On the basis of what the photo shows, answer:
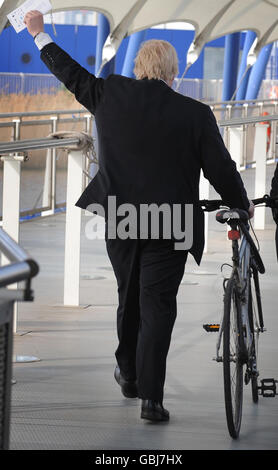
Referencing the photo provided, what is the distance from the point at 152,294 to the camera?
4.56 meters

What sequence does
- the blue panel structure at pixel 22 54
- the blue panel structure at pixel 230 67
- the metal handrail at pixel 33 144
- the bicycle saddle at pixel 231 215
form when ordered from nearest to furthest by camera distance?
the bicycle saddle at pixel 231 215 < the metal handrail at pixel 33 144 < the blue panel structure at pixel 230 67 < the blue panel structure at pixel 22 54

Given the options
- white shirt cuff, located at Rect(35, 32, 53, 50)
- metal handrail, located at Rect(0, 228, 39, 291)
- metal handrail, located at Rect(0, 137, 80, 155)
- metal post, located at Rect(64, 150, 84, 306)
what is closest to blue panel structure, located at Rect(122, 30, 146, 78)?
metal post, located at Rect(64, 150, 84, 306)

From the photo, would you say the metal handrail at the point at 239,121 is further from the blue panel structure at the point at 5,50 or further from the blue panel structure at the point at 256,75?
the blue panel structure at the point at 5,50

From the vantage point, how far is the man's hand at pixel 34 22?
5074 mm

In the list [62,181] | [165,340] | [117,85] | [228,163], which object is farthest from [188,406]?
[62,181]

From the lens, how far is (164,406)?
4820 mm

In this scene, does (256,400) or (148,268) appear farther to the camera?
(256,400)

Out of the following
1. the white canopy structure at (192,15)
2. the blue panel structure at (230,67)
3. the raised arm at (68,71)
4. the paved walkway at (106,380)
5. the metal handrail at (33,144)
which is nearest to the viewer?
the paved walkway at (106,380)

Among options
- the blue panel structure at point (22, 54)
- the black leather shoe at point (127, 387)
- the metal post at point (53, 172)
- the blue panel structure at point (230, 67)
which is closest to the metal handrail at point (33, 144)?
the black leather shoe at point (127, 387)

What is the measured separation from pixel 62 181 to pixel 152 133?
817 cm

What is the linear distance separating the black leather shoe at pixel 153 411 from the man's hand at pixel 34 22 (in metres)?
1.81

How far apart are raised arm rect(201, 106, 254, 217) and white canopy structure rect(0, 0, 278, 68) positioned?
37.8ft

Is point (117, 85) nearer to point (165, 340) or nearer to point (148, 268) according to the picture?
point (148, 268)

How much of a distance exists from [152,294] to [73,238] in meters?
2.58
